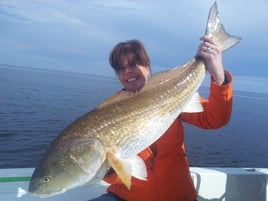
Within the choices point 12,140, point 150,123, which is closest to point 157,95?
point 150,123

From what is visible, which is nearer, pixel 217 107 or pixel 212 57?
pixel 212 57

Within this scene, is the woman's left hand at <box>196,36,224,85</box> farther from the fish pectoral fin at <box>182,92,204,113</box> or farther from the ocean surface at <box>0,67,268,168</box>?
the ocean surface at <box>0,67,268,168</box>

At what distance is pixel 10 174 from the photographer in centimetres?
527

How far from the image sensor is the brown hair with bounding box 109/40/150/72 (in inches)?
164

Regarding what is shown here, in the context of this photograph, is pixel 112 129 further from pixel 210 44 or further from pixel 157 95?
pixel 210 44

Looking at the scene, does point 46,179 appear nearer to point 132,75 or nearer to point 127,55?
point 132,75

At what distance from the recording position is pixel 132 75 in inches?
163

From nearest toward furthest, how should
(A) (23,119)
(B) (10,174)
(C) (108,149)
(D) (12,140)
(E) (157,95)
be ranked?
(C) (108,149) < (E) (157,95) < (B) (10,174) < (D) (12,140) < (A) (23,119)

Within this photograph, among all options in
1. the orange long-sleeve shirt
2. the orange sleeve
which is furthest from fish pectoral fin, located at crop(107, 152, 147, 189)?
the orange sleeve

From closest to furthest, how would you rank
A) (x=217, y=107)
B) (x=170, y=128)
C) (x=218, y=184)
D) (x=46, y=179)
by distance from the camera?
(x=46, y=179) < (x=217, y=107) < (x=170, y=128) < (x=218, y=184)

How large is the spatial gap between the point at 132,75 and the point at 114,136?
131cm

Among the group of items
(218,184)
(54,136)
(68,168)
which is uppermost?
(68,168)

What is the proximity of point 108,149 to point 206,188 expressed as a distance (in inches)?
120

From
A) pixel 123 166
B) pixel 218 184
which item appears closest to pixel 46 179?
pixel 123 166
